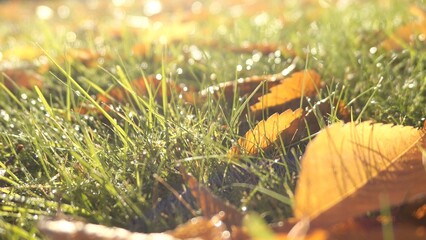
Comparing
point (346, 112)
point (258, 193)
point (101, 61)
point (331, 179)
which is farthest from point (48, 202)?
point (101, 61)

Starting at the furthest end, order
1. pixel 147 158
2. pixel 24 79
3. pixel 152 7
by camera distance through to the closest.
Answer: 1. pixel 152 7
2. pixel 24 79
3. pixel 147 158

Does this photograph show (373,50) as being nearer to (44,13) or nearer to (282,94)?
(282,94)

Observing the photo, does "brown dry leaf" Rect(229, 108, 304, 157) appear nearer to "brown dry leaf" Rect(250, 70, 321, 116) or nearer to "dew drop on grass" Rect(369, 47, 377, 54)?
"brown dry leaf" Rect(250, 70, 321, 116)

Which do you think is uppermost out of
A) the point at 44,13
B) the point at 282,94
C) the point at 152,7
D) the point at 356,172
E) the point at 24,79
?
the point at 44,13

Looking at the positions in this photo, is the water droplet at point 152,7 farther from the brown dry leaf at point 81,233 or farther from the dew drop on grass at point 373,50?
the brown dry leaf at point 81,233

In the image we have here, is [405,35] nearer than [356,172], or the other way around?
[356,172]

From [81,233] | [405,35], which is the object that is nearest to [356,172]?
[81,233]

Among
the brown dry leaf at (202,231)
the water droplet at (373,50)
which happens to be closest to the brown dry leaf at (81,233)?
the brown dry leaf at (202,231)

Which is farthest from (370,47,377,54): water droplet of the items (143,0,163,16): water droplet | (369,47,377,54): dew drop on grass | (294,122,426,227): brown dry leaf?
(143,0,163,16): water droplet
